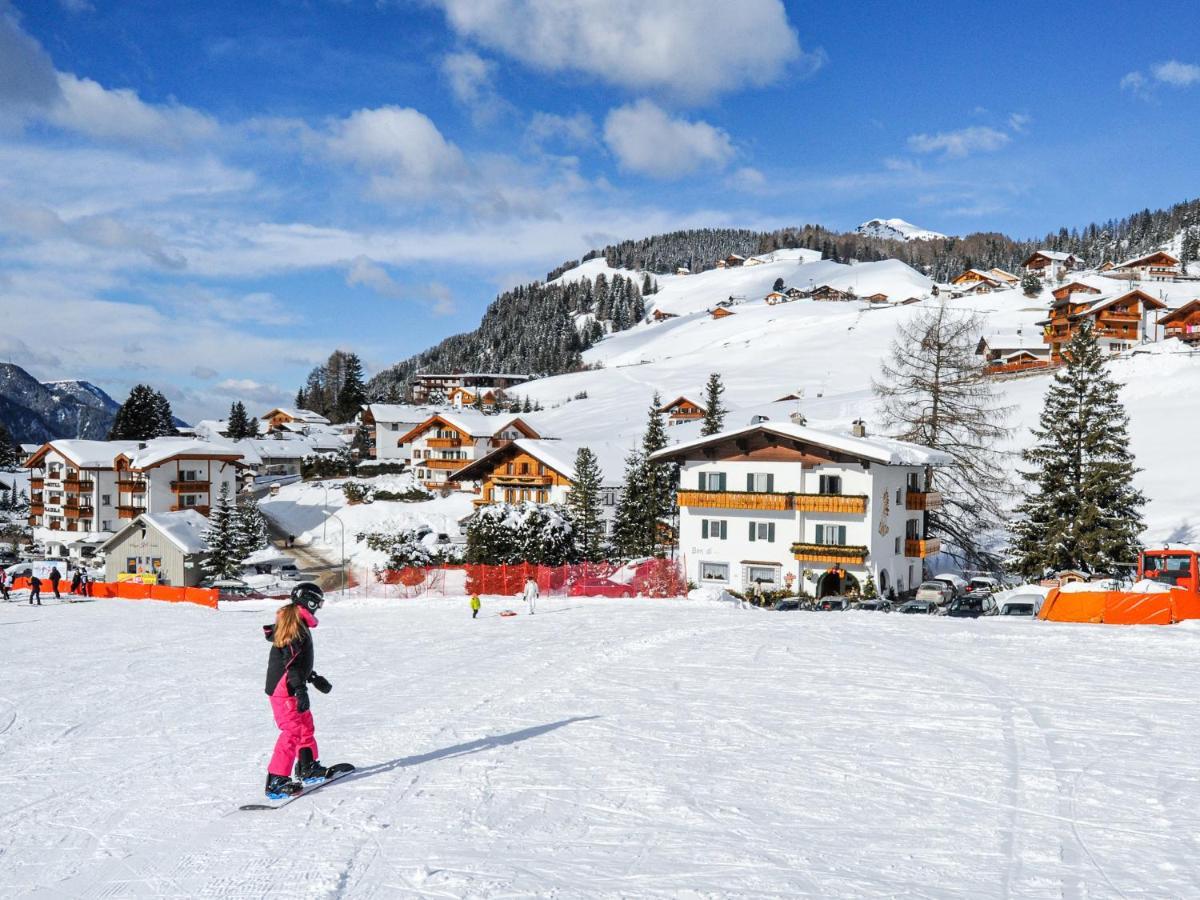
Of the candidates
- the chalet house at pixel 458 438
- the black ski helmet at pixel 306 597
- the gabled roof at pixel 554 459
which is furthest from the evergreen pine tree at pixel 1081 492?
the chalet house at pixel 458 438

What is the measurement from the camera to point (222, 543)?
5366cm

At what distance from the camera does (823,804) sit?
827cm

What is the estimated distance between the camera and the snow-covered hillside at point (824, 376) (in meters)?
54.8

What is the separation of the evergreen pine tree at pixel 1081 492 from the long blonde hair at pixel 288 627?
34.6 metres

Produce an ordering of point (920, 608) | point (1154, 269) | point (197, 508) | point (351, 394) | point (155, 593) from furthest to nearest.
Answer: point (1154, 269) → point (351, 394) → point (197, 508) → point (155, 593) → point (920, 608)

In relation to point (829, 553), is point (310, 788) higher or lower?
lower

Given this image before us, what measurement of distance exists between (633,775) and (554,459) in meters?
50.7

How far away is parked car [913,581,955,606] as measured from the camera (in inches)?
1390

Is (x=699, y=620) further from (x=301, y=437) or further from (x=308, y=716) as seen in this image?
(x=301, y=437)

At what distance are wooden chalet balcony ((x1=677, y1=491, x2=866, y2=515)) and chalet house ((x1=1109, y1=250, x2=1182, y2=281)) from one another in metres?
145

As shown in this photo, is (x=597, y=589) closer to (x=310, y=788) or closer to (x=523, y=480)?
(x=310, y=788)

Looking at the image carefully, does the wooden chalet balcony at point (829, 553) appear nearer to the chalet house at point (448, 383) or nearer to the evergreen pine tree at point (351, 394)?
the evergreen pine tree at point (351, 394)

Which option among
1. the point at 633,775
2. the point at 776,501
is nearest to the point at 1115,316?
the point at 776,501

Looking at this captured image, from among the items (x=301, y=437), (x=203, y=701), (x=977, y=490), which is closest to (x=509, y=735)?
(x=203, y=701)
